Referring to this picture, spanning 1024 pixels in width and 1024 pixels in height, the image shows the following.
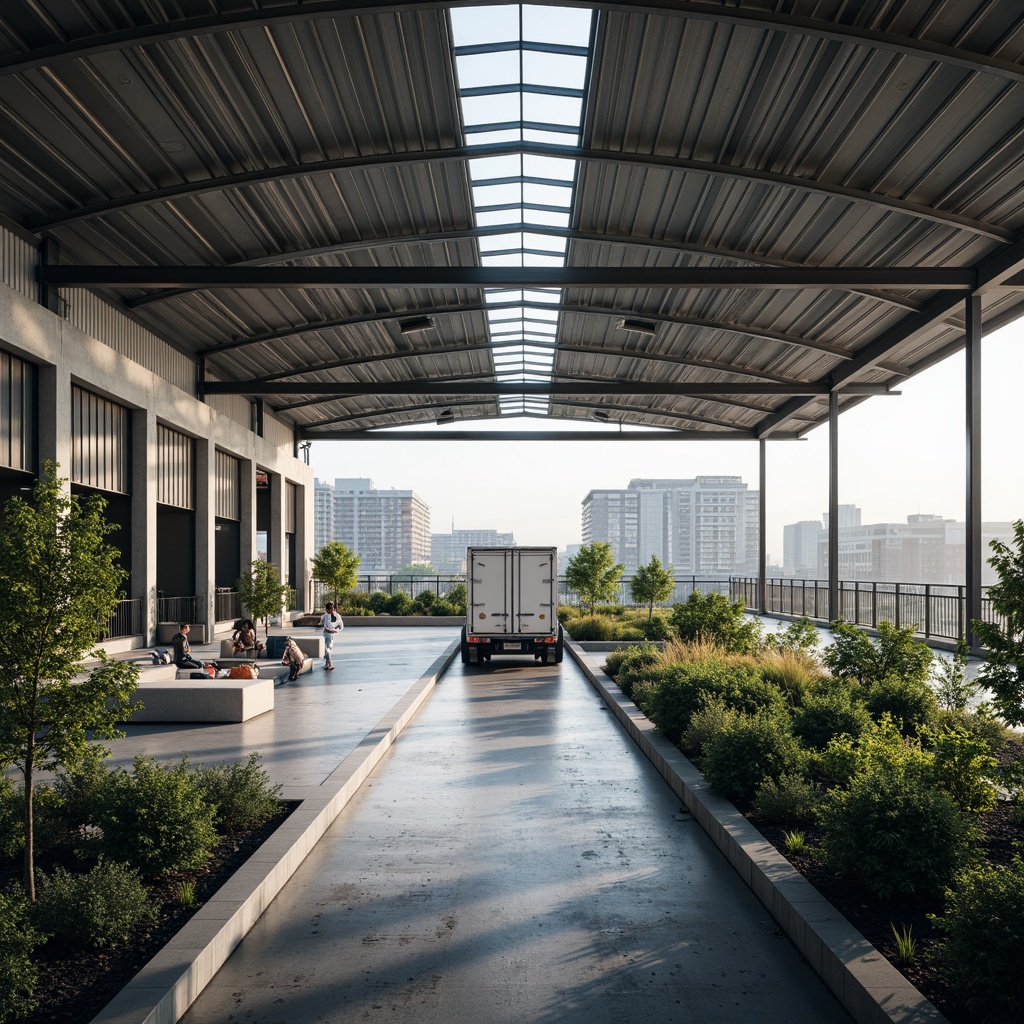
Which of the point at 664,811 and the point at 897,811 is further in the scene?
the point at 664,811

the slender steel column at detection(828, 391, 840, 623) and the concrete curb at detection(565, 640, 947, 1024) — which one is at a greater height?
the slender steel column at detection(828, 391, 840, 623)

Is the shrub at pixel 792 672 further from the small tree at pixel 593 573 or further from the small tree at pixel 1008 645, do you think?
the small tree at pixel 593 573

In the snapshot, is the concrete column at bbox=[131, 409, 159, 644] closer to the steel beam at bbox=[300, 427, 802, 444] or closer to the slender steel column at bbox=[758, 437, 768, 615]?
the steel beam at bbox=[300, 427, 802, 444]

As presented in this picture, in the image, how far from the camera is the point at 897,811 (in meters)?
5.21

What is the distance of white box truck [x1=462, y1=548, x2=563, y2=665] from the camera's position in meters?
19.8

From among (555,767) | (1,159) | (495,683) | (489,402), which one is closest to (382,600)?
(489,402)

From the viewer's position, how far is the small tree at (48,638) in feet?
16.4

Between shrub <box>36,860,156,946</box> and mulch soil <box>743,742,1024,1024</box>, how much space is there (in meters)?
3.99

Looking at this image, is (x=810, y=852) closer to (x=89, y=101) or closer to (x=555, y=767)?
(x=555, y=767)

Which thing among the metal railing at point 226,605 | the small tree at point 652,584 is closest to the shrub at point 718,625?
the small tree at point 652,584

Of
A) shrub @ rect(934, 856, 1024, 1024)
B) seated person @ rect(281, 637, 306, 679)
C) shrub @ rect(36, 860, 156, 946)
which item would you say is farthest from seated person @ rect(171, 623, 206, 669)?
shrub @ rect(934, 856, 1024, 1024)

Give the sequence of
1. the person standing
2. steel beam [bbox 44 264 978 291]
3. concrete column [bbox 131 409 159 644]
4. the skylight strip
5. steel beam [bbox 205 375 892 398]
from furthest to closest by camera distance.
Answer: steel beam [bbox 205 375 892 398] → concrete column [bbox 131 409 159 644] → the person standing → steel beam [bbox 44 264 978 291] → the skylight strip

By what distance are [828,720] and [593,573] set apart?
22369 millimetres

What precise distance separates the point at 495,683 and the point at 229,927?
1216 centimetres
